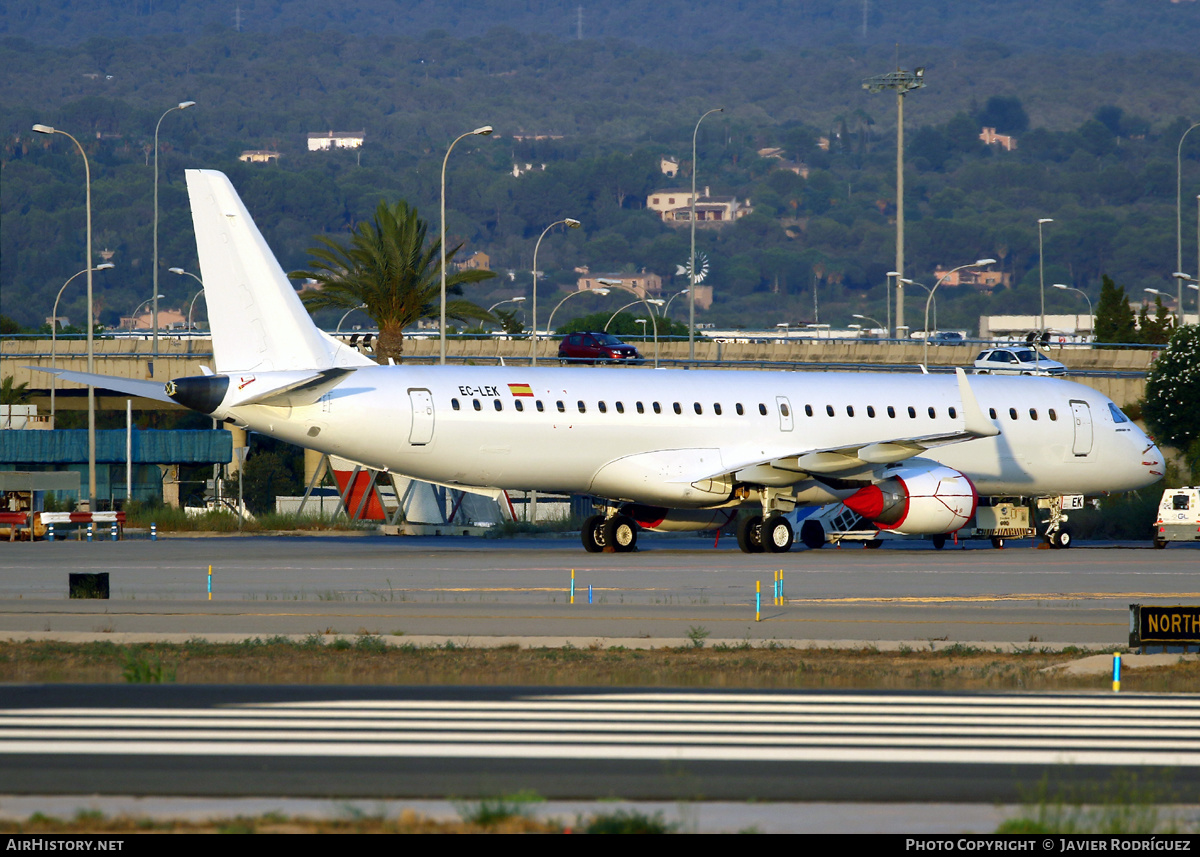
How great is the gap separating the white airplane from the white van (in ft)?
4.01

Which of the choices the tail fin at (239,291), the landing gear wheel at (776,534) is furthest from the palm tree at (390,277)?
the tail fin at (239,291)

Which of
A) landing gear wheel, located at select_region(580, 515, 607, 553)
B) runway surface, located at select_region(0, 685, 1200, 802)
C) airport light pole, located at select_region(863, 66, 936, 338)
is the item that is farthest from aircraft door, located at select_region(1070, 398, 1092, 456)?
airport light pole, located at select_region(863, 66, 936, 338)

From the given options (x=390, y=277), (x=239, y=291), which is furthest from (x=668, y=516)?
(x=390, y=277)

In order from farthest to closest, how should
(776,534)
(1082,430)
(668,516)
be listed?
(1082,430) < (668,516) < (776,534)

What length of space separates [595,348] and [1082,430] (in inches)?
1348

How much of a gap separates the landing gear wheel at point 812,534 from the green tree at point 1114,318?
69.2 meters

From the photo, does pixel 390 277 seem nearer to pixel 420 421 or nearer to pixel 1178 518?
pixel 420 421

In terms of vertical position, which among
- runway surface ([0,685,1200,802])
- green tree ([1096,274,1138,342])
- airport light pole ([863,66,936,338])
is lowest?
runway surface ([0,685,1200,802])

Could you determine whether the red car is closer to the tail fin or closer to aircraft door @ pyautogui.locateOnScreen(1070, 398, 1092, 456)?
aircraft door @ pyautogui.locateOnScreen(1070, 398, 1092, 456)

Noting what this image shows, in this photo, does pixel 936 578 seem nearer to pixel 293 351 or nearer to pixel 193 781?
pixel 293 351

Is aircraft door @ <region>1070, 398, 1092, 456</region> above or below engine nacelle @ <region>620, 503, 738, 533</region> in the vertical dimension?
above

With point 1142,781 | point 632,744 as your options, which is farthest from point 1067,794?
point 632,744

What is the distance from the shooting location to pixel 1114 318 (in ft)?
344

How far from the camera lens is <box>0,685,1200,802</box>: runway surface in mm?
10227
